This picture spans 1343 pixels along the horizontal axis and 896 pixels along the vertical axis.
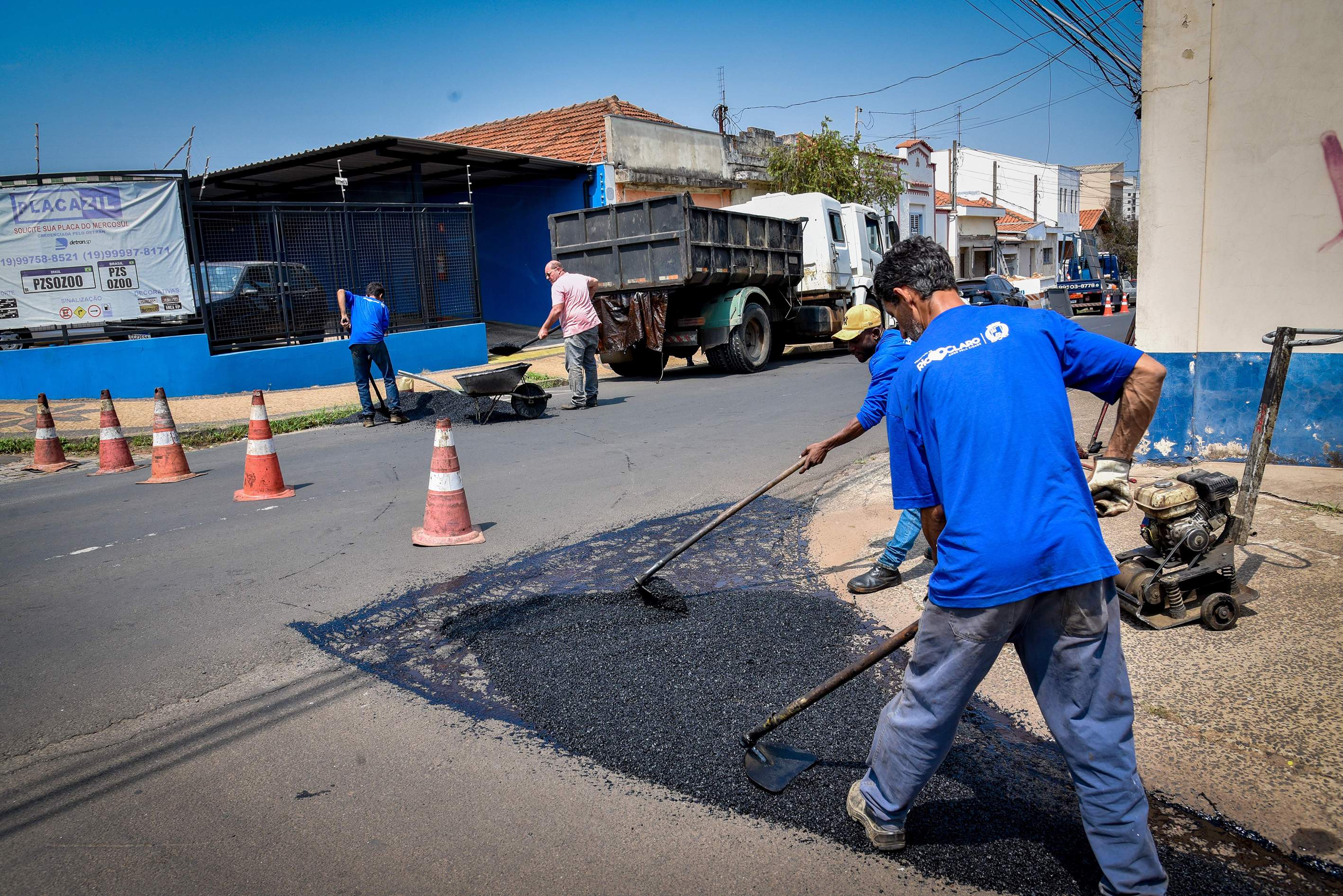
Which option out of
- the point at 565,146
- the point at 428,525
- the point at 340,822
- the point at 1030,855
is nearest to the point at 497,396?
the point at 428,525

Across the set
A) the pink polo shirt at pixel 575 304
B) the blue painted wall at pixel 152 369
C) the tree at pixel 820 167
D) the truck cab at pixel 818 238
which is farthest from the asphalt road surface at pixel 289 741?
the tree at pixel 820 167

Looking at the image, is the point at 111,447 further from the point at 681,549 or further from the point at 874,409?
the point at 874,409

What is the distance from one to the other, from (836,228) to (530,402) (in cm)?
888

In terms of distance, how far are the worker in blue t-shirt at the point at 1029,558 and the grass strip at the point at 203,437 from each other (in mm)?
8518

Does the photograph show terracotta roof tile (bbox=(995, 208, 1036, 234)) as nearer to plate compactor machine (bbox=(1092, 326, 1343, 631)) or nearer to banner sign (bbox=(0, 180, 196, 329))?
banner sign (bbox=(0, 180, 196, 329))

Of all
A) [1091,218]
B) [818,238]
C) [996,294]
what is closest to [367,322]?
[818,238]

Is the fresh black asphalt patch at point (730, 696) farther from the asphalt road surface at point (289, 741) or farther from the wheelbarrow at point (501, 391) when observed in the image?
the wheelbarrow at point (501, 391)

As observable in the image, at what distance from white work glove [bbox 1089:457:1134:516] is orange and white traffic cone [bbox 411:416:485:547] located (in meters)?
3.86

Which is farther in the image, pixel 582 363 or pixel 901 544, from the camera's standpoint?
pixel 582 363

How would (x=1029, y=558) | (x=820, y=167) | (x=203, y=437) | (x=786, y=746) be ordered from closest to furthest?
1. (x=1029, y=558)
2. (x=786, y=746)
3. (x=203, y=437)
4. (x=820, y=167)

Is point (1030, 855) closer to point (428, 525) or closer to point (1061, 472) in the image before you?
point (1061, 472)

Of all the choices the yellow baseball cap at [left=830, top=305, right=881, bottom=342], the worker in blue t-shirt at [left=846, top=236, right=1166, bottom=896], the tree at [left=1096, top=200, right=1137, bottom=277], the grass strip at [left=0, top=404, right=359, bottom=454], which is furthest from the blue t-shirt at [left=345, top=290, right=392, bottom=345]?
the tree at [left=1096, top=200, right=1137, bottom=277]

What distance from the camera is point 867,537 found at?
5.33 m

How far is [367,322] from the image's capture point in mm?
10383
